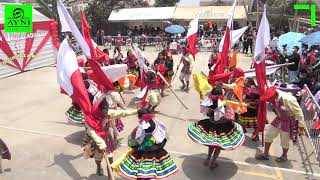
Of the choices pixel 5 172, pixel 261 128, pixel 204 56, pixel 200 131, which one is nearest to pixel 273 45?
pixel 204 56

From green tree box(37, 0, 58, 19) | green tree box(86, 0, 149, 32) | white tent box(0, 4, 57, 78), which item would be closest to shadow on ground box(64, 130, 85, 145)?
white tent box(0, 4, 57, 78)

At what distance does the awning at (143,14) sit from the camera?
3269cm

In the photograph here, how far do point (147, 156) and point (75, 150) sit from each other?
312cm

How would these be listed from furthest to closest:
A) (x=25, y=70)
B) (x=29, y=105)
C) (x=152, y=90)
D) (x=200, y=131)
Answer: (x=25, y=70)
(x=29, y=105)
(x=152, y=90)
(x=200, y=131)

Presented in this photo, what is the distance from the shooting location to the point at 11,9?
1728 centimetres

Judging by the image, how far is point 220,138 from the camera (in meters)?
6.93

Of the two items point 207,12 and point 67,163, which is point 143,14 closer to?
point 207,12

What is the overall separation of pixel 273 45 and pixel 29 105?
12463 millimetres

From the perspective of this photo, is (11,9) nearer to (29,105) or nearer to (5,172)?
(29,105)

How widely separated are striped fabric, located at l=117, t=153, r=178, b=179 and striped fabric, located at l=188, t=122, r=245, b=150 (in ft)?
3.81

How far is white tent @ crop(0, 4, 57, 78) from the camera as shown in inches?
672

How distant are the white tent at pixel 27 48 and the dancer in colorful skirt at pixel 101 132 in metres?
11.7

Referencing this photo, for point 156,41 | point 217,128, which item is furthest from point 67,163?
point 156,41

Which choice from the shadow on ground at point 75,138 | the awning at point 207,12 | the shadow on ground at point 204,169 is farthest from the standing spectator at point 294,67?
the awning at point 207,12
